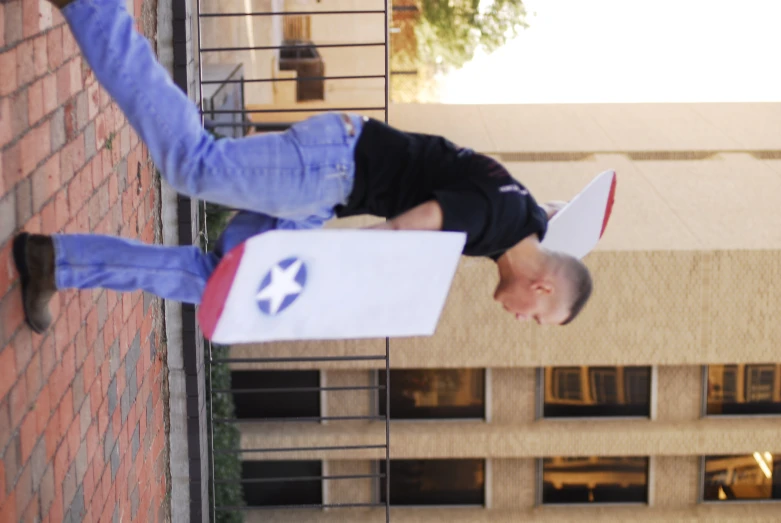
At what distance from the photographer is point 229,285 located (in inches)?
98.3

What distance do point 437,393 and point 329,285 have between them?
647 centimetres

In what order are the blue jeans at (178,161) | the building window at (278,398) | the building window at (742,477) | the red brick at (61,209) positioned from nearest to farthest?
the blue jeans at (178,161), the red brick at (61,209), the building window at (278,398), the building window at (742,477)

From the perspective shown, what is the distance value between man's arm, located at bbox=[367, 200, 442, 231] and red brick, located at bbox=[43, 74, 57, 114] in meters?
1.23

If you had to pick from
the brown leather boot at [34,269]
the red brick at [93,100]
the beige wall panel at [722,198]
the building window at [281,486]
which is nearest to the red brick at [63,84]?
the red brick at [93,100]

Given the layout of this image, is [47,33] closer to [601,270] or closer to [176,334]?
[176,334]

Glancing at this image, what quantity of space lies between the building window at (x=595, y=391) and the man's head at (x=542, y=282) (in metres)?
5.99

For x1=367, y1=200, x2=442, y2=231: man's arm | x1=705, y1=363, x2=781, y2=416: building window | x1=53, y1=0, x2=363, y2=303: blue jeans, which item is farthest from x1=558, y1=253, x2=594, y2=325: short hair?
x1=705, y1=363, x2=781, y2=416: building window

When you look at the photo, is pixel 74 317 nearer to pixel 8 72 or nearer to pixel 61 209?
pixel 61 209

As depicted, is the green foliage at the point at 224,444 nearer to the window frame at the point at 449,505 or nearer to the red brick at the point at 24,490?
the window frame at the point at 449,505

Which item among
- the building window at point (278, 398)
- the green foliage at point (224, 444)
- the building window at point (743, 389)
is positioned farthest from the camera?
the building window at point (278, 398)

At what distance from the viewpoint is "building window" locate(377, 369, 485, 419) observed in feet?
29.3

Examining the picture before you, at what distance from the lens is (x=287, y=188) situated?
276cm

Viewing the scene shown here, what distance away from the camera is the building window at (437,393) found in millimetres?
8945

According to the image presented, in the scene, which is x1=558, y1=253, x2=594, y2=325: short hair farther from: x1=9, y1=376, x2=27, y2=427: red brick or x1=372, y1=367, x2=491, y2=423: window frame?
x1=372, y1=367, x2=491, y2=423: window frame
